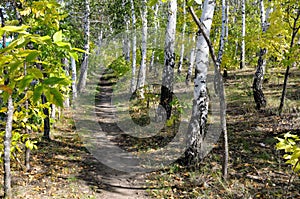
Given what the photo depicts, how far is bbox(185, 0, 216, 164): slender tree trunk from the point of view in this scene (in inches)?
225

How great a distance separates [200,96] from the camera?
19.5ft

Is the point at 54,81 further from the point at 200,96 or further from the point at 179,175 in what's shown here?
the point at 179,175

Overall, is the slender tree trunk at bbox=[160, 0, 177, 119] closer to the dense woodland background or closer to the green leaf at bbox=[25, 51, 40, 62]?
the dense woodland background

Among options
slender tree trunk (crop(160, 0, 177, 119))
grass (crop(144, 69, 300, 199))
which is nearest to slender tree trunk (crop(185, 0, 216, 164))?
grass (crop(144, 69, 300, 199))

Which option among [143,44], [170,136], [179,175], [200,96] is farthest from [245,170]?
[143,44]

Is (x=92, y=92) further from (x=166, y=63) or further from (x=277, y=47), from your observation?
(x=277, y=47)

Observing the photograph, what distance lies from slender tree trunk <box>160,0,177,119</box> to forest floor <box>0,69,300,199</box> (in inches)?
95.9

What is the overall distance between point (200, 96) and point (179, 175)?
1744 mm

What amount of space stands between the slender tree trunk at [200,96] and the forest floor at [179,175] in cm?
39

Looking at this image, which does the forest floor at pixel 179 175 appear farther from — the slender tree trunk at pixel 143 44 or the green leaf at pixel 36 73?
the slender tree trunk at pixel 143 44

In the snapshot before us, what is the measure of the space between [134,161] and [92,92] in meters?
13.6

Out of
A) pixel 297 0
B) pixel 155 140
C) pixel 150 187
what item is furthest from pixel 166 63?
pixel 150 187

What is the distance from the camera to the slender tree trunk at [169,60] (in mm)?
9539

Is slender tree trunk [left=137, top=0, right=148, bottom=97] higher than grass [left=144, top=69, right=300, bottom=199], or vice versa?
slender tree trunk [left=137, top=0, right=148, bottom=97]
